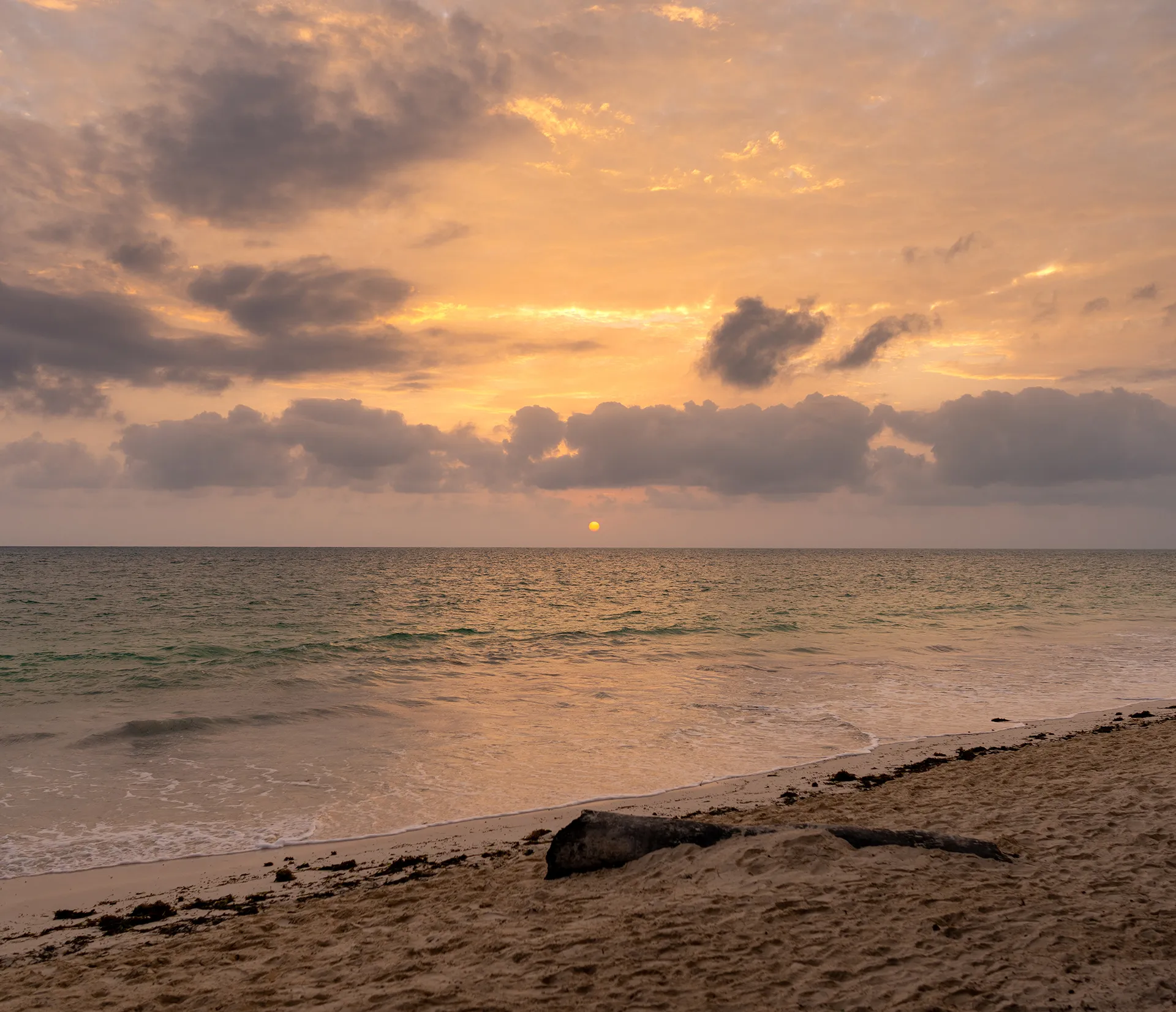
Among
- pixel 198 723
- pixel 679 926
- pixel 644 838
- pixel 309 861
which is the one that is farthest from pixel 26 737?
pixel 679 926

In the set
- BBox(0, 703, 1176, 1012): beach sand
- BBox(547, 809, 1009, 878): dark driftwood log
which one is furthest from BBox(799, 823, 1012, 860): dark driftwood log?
BBox(0, 703, 1176, 1012): beach sand

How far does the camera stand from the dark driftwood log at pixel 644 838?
894 cm

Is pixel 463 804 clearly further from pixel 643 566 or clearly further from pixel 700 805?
pixel 643 566

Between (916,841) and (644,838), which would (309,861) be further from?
(916,841)

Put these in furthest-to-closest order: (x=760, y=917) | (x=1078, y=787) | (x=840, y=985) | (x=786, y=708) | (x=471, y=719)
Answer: (x=786, y=708)
(x=471, y=719)
(x=1078, y=787)
(x=760, y=917)
(x=840, y=985)

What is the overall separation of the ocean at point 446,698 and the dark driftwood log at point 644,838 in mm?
4619

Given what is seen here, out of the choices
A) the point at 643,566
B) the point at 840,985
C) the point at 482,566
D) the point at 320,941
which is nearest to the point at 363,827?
the point at 320,941

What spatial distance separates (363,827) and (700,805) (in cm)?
591

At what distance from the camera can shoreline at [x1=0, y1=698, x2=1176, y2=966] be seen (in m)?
9.06

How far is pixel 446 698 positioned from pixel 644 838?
52.6ft

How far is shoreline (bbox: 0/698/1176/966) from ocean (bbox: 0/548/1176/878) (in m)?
0.46

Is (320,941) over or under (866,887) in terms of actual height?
under

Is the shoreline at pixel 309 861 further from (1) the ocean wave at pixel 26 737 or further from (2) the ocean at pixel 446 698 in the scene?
(1) the ocean wave at pixel 26 737

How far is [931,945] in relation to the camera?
6609 millimetres
